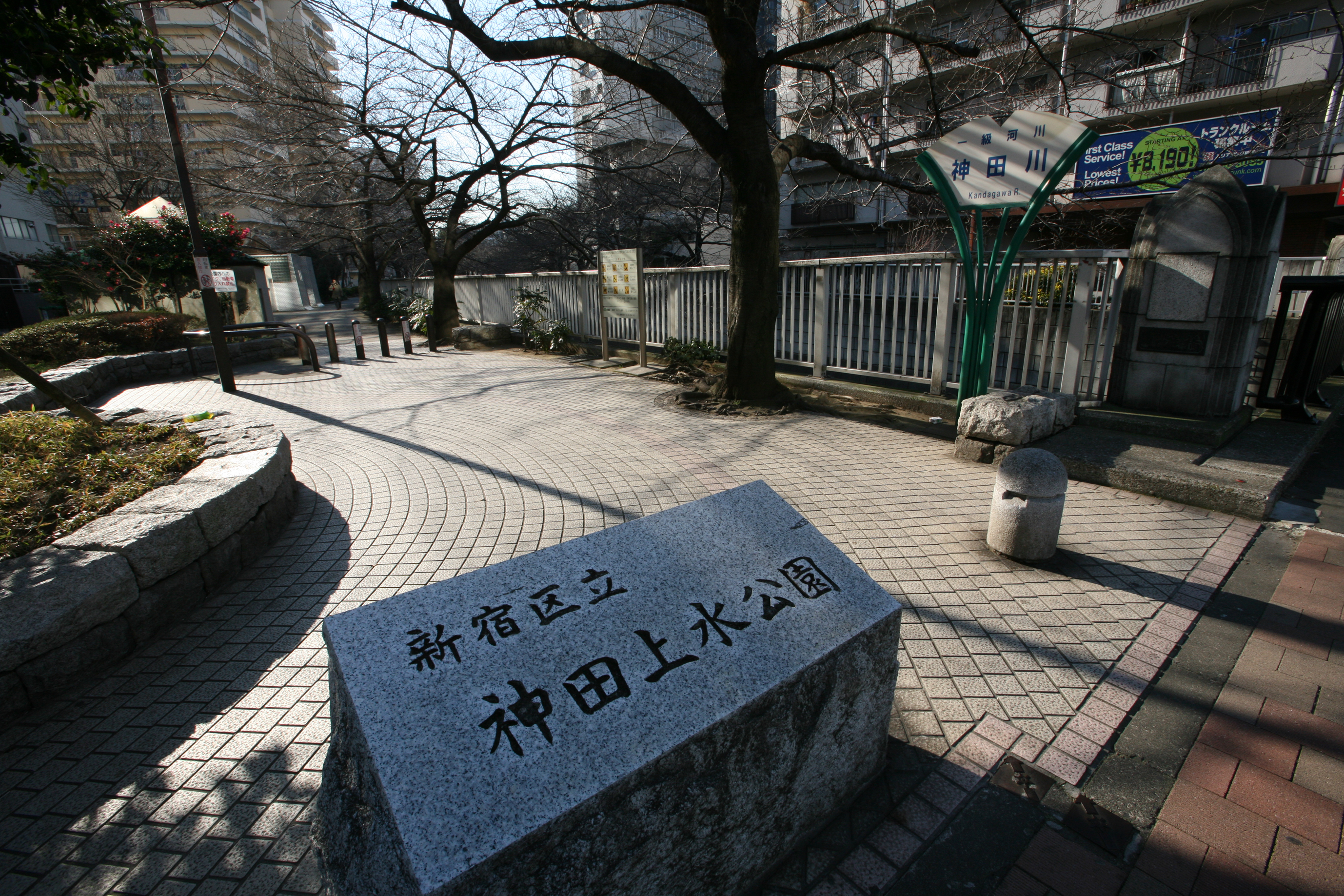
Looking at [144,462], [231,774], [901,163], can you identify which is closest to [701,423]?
[144,462]

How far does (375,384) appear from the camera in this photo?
11070 millimetres

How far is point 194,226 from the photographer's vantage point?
9.27 metres

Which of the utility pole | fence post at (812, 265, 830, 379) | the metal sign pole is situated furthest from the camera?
the metal sign pole

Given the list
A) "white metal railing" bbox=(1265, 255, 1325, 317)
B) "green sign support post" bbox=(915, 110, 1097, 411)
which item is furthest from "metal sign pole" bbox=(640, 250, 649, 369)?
"white metal railing" bbox=(1265, 255, 1325, 317)

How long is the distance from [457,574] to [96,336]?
12.8m

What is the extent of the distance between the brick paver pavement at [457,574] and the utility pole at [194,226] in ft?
12.5

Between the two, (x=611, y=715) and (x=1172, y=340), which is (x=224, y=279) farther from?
(x=1172, y=340)

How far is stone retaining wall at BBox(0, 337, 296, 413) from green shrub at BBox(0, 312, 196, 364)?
435 mm

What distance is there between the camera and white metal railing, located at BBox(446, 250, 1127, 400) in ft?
21.6

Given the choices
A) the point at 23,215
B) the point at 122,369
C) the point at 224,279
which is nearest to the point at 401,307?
the point at 224,279

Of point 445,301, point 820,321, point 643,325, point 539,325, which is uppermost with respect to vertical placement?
point 445,301

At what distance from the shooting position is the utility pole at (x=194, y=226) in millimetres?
8352

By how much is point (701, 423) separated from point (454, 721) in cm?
634

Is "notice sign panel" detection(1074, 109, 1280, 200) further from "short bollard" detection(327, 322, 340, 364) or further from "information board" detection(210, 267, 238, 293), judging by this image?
"information board" detection(210, 267, 238, 293)
